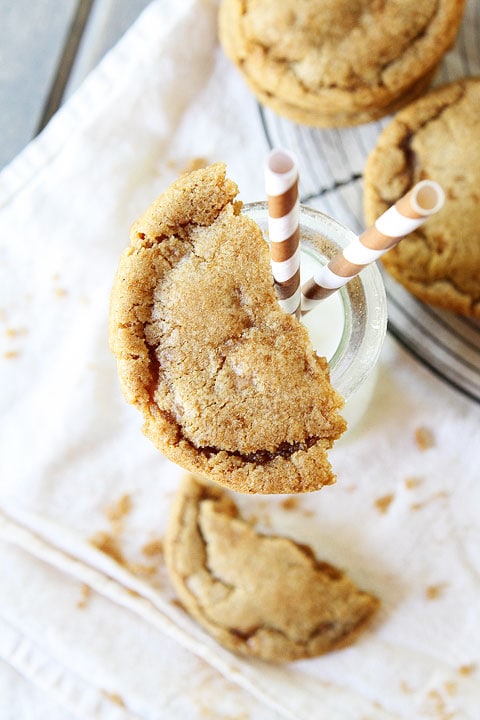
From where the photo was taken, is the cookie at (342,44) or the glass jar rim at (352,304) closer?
the glass jar rim at (352,304)

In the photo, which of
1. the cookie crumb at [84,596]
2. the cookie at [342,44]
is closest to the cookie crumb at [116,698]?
the cookie crumb at [84,596]

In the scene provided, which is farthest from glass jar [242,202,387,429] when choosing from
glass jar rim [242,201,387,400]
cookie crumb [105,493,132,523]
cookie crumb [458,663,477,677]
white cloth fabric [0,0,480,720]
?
cookie crumb [458,663,477,677]

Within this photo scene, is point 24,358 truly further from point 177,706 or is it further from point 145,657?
point 177,706

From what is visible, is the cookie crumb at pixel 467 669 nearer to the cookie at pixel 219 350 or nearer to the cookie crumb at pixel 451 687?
the cookie crumb at pixel 451 687

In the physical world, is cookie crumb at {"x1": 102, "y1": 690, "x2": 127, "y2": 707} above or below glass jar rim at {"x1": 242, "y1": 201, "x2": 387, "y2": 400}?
below

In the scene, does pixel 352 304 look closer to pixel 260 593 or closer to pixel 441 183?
pixel 441 183

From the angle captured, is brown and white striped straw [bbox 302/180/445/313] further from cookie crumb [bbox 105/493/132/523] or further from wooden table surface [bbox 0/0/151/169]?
wooden table surface [bbox 0/0/151/169]
